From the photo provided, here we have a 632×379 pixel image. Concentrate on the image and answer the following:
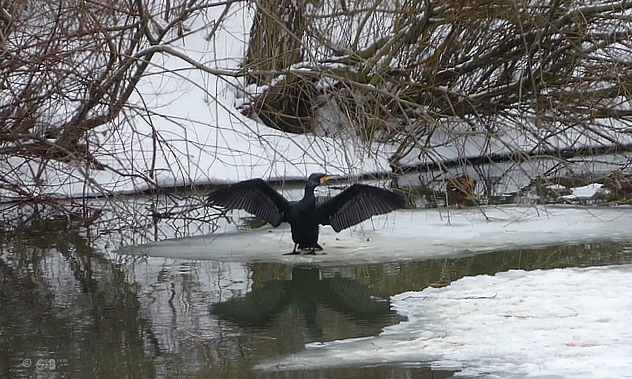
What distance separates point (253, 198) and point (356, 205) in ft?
2.55

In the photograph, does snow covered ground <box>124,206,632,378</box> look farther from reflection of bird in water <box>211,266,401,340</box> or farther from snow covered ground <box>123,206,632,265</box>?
reflection of bird in water <box>211,266,401,340</box>

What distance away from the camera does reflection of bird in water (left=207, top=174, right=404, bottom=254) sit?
7.17 m

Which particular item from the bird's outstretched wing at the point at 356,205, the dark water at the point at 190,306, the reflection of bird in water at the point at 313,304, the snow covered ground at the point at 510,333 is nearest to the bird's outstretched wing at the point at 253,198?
the bird's outstretched wing at the point at 356,205

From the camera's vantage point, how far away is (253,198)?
7.32 metres

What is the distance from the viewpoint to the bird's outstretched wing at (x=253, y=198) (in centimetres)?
720

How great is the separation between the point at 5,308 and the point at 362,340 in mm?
2333

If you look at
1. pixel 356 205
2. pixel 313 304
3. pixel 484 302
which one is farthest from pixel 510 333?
pixel 356 205

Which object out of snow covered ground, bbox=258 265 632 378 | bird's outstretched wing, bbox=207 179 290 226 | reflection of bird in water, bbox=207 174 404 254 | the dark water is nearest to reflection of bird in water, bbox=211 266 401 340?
the dark water

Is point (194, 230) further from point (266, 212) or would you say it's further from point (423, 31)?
point (423, 31)

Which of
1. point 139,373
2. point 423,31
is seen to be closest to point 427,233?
point 423,31

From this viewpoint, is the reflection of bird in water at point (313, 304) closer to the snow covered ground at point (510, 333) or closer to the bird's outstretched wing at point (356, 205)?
the snow covered ground at point (510, 333)

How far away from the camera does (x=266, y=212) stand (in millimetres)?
7445

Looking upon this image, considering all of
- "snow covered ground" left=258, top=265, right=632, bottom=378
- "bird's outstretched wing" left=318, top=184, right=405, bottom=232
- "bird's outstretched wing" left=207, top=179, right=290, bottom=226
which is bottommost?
"snow covered ground" left=258, top=265, right=632, bottom=378

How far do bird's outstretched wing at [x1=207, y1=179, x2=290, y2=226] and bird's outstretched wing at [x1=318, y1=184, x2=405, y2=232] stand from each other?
1.09 feet
